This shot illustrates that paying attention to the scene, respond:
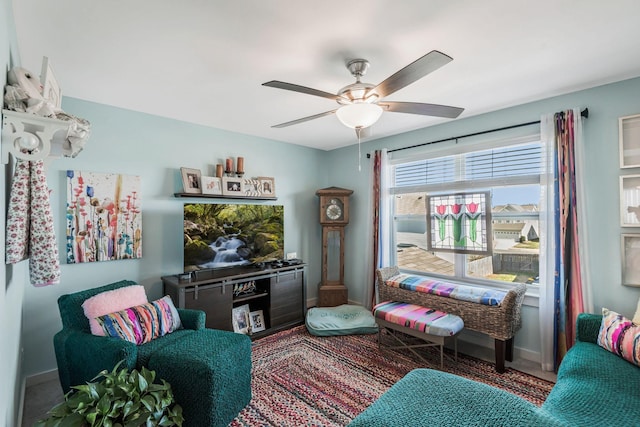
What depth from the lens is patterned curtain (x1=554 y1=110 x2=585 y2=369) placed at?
2.51m

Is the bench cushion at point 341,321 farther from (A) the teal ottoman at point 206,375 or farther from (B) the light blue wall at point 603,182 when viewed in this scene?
(B) the light blue wall at point 603,182

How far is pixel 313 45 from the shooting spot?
1.83m

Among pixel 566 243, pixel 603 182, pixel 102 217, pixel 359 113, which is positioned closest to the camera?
pixel 359 113

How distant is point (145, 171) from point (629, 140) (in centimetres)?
409

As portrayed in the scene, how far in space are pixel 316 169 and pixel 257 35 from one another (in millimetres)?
2953

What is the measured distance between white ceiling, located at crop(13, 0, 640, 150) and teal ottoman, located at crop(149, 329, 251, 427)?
6.12 ft

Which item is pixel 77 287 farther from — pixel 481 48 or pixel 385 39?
pixel 481 48

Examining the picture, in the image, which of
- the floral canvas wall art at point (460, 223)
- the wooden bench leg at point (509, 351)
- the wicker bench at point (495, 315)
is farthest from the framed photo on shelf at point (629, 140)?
the wooden bench leg at point (509, 351)

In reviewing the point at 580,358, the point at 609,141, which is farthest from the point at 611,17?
the point at 580,358

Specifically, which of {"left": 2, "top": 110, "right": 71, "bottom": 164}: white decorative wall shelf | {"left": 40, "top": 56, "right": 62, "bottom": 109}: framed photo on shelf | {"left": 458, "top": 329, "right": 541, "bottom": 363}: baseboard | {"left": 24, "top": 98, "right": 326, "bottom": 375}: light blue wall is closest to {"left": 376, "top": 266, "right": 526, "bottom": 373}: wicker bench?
{"left": 458, "top": 329, "right": 541, "bottom": 363}: baseboard

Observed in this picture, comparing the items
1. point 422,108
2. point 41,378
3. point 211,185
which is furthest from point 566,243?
point 41,378

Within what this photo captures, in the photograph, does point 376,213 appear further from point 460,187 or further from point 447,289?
point 447,289

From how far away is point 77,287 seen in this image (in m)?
2.68

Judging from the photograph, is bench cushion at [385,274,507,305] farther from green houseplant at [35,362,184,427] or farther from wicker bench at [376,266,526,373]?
green houseplant at [35,362,184,427]
